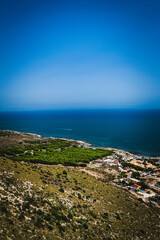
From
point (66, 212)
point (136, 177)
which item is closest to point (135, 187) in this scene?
point (136, 177)

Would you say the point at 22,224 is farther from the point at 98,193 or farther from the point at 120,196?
the point at 120,196

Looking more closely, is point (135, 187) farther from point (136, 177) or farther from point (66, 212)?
point (66, 212)

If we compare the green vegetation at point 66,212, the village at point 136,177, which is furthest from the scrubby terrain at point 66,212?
the village at point 136,177

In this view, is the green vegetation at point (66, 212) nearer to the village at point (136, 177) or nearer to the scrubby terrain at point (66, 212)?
the scrubby terrain at point (66, 212)

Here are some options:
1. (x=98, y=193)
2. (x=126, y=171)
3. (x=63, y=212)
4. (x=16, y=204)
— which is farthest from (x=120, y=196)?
(x=16, y=204)

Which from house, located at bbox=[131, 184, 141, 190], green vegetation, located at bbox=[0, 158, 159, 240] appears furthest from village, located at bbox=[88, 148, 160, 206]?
green vegetation, located at bbox=[0, 158, 159, 240]

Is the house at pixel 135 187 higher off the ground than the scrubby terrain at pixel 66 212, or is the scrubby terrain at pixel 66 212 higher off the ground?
the scrubby terrain at pixel 66 212

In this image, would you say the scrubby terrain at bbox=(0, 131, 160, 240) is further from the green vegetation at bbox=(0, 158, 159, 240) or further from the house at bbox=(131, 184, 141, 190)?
the house at bbox=(131, 184, 141, 190)
